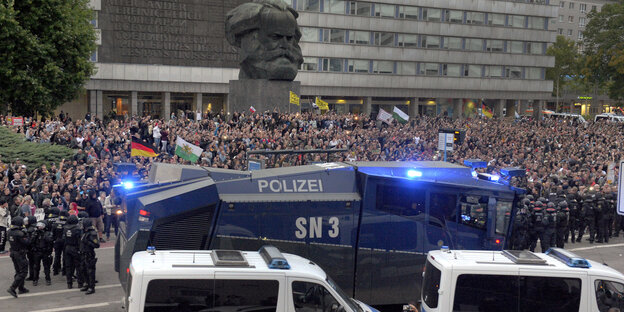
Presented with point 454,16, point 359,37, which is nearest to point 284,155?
point 359,37

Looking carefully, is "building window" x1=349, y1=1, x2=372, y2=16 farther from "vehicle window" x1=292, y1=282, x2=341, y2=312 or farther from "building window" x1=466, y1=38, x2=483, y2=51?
"vehicle window" x1=292, y1=282, x2=341, y2=312

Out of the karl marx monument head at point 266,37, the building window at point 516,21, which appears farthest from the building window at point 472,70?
the karl marx monument head at point 266,37

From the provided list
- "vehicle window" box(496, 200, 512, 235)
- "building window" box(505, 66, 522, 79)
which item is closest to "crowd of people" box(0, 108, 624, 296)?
"vehicle window" box(496, 200, 512, 235)

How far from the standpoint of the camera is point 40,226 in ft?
48.4

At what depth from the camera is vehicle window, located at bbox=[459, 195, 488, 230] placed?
42.7ft

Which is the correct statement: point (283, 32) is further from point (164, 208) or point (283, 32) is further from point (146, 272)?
point (146, 272)

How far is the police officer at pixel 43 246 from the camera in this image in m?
14.9

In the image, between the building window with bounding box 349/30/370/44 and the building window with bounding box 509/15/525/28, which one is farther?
the building window with bounding box 509/15/525/28

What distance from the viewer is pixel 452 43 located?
73.1 m

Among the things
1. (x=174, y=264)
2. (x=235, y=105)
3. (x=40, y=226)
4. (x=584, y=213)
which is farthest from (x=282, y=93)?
(x=174, y=264)

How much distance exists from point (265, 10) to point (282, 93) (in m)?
4.99

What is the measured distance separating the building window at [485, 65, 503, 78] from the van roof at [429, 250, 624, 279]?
2662 inches

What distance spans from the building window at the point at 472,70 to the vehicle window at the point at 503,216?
6324 cm

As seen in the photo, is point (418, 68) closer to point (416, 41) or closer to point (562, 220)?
point (416, 41)
